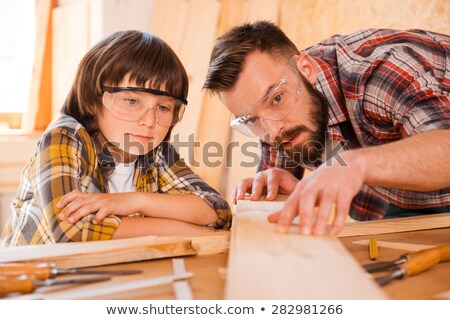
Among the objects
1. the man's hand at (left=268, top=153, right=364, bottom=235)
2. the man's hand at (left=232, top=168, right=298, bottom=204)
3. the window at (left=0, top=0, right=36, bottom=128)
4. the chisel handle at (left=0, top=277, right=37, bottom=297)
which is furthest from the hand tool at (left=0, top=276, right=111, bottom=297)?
the window at (left=0, top=0, right=36, bottom=128)

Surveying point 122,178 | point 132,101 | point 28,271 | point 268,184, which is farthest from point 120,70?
point 28,271

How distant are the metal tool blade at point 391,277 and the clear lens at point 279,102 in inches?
41.3

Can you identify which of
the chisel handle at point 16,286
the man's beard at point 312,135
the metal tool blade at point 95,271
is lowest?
the chisel handle at point 16,286

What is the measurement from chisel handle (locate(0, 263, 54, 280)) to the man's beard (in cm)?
126

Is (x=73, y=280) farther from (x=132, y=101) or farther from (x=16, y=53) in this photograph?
(x=16, y=53)

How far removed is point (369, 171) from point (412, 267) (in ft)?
0.91

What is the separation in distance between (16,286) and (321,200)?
62cm

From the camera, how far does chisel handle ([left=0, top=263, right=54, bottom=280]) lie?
95cm

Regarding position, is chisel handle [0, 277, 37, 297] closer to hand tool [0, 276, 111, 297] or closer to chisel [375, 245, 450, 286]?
hand tool [0, 276, 111, 297]

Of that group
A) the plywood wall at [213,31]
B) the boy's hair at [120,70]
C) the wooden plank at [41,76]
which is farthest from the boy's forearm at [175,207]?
the wooden plank at [41,76]

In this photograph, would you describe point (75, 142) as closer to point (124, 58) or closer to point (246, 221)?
point (124, 58)

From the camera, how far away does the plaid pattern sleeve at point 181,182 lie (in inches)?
73.7

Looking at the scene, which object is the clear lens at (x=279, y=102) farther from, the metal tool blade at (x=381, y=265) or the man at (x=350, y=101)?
the metal tool blade at (x=381, y=265)
